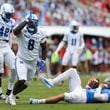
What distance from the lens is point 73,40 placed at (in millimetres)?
25344

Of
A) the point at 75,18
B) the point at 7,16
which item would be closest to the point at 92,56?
the point at 75,18

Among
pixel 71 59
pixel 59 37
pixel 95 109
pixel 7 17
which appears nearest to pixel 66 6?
pixel 59 37

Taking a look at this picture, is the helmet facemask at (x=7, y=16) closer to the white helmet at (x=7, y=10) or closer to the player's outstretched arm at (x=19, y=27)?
the white helmet at (x=7, y=10)

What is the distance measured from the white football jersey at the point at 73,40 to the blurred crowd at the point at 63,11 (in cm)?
991

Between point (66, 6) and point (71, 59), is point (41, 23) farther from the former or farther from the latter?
point (71, 59)

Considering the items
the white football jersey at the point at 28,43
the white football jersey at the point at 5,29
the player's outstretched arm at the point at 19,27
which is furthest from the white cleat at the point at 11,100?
the white football jersey at the point at 5,29

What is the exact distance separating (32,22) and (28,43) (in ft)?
1.75

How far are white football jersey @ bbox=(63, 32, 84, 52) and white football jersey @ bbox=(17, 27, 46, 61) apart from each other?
986 cm

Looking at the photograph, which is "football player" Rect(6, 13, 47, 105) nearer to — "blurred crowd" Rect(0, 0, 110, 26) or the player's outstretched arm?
the player's outstretched arm

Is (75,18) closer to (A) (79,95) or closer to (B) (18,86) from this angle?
(B) (18,86)

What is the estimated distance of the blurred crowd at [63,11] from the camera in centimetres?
3631

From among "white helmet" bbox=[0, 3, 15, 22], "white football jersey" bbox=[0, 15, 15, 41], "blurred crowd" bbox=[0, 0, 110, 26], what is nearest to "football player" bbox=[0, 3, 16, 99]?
"white football jersey" bbox=[0, 15, 15, 41]

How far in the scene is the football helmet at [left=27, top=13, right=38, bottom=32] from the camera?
1504cm

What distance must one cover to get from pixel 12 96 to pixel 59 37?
896 inches
